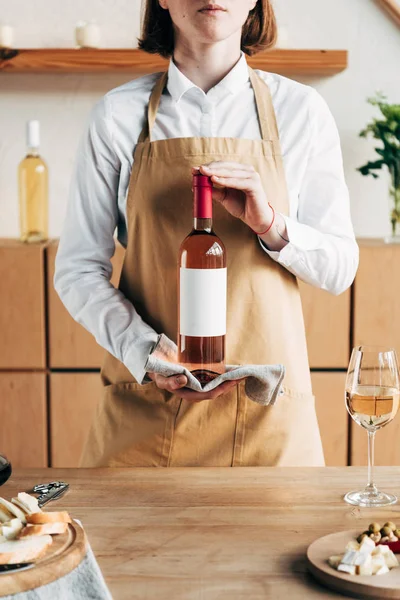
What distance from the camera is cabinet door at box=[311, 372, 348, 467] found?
258 cm

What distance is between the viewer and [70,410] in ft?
8.54

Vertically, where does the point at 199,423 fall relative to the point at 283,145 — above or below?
below

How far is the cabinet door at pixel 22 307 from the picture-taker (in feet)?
8.31

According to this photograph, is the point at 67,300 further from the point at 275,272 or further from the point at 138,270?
the point at 275,272

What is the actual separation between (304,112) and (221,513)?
84 cm

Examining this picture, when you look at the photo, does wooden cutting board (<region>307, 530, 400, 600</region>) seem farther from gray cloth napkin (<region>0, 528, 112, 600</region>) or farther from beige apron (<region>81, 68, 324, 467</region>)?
beige apron (<region>81, 68, 324, 467</region>)

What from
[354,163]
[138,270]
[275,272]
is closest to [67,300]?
[138,270]

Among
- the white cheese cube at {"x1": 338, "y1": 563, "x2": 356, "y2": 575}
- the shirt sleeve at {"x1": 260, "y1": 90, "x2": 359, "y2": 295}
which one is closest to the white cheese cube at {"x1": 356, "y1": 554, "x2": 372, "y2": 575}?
the white cheese cube at {"x1": 338, "y1": 563, "x2": 356, "y2": 575}

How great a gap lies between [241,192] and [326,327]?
119cm

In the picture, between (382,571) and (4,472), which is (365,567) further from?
(4,472)

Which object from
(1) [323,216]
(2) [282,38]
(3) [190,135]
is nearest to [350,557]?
(1) [323,216]

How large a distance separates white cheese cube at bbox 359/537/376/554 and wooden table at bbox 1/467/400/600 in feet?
0.19

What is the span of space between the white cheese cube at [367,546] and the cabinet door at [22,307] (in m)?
1.80

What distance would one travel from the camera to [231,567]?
3.02ft
